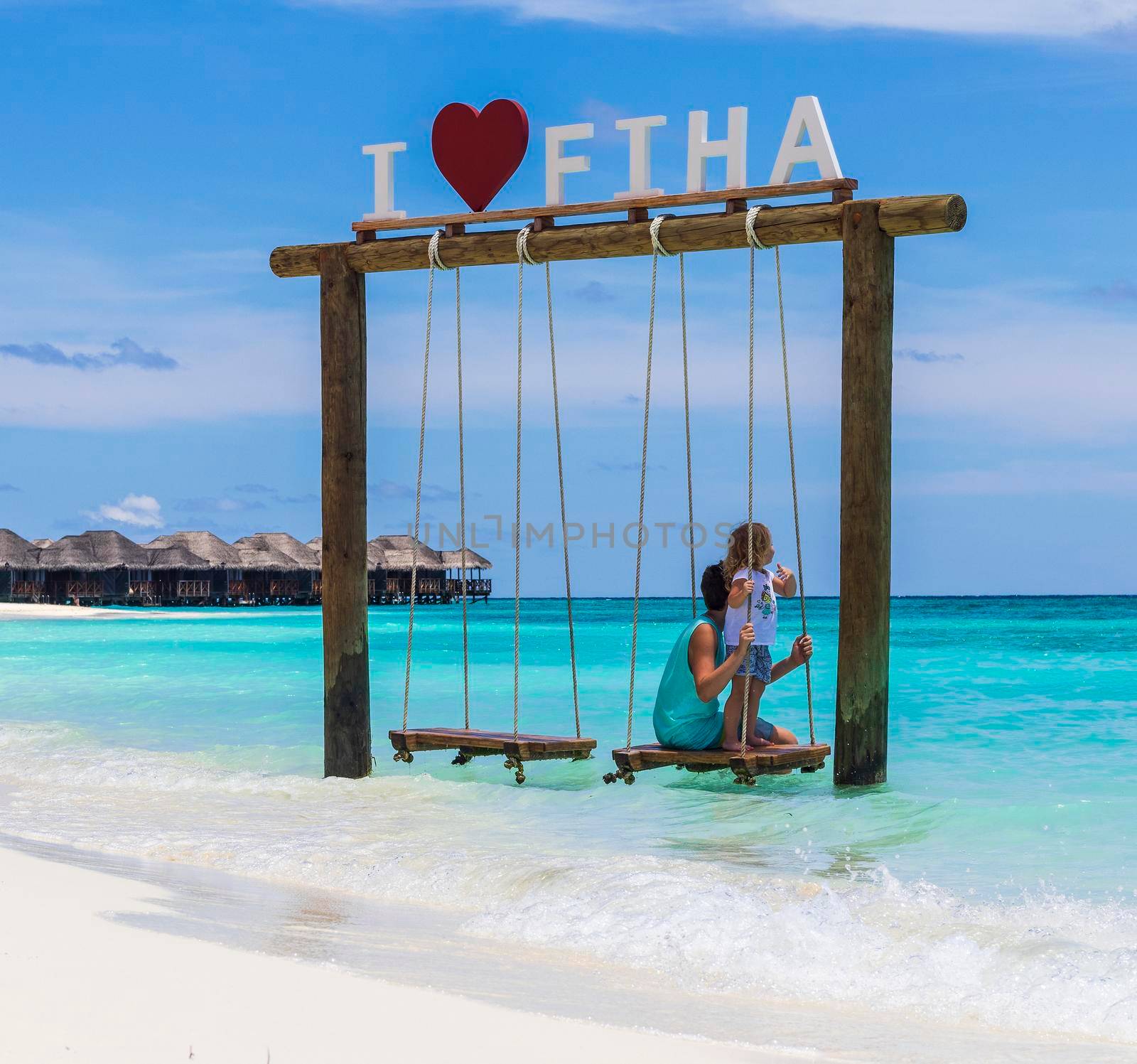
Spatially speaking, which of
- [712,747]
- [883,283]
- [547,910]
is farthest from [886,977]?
[883,283]

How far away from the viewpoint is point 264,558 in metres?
66.4

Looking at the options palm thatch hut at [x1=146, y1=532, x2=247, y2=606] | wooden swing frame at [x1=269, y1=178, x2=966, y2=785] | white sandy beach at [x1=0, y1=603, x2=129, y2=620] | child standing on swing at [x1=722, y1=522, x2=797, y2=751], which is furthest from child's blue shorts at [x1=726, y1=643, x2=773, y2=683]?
palm thatch hut at [x1=146, y1=532, x2=247, y2=606]

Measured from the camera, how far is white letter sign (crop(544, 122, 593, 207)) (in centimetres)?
763

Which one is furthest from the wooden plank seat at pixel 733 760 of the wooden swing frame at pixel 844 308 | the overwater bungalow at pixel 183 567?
the overwater bungalow at pixel 183 567

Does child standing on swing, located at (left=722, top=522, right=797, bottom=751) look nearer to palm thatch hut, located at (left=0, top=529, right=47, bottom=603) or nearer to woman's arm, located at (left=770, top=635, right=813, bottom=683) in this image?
woman's arm, located at (left=770, top=635, right=813, bottom=683)

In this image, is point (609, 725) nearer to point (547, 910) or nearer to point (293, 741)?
point (293, 741)

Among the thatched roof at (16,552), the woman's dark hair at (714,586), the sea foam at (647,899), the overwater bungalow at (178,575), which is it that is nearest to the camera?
the sea foam at (647,899)

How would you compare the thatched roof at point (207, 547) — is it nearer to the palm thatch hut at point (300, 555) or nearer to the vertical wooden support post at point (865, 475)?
the palm thatch hut at point (300, 555)

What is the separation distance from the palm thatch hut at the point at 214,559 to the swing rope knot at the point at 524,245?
59489 millimetres

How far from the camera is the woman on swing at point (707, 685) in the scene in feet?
24.3

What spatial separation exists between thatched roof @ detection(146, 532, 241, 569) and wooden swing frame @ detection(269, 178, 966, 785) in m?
58.8

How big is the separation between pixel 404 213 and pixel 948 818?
4.75 meters

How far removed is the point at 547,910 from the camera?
512cm

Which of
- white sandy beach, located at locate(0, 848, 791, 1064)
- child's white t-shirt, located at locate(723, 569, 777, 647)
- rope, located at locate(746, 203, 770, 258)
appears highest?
rope, located at locate(746, 203, 770, 258)
